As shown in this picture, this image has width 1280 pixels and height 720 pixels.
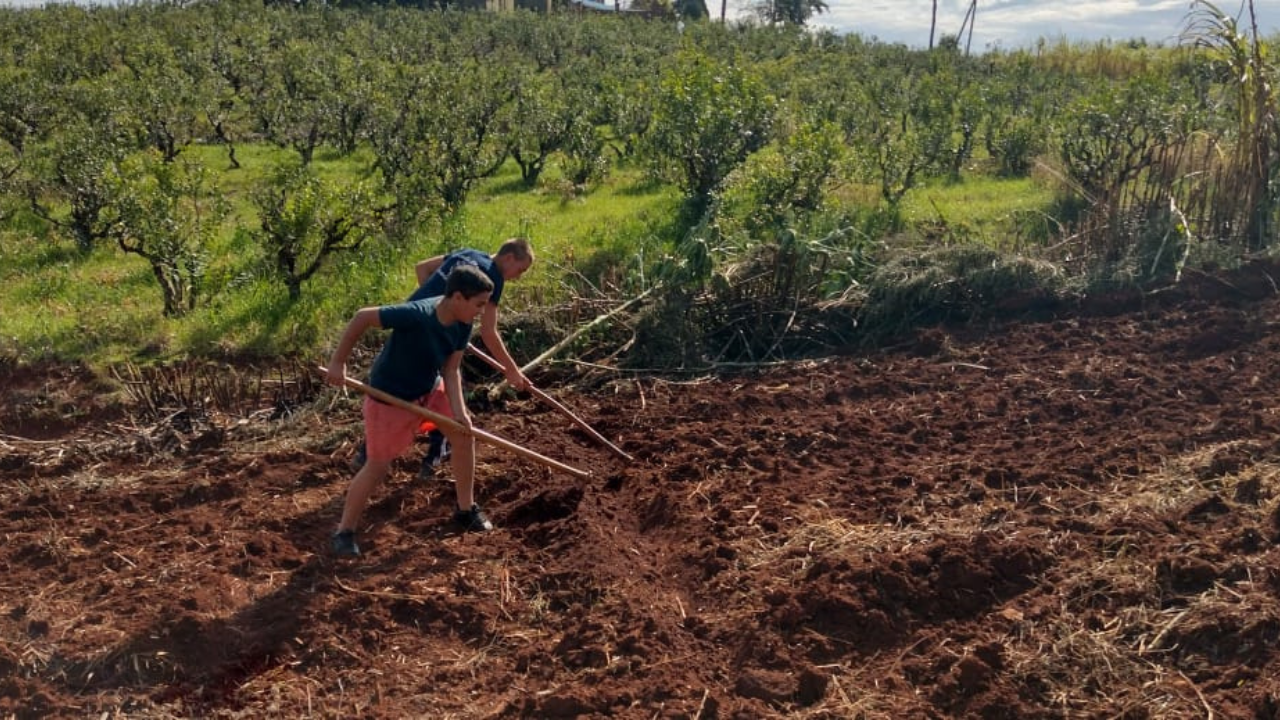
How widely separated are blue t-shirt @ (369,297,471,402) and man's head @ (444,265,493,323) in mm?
178

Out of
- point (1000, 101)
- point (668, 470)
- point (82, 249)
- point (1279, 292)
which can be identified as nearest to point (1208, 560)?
point (668, 470)

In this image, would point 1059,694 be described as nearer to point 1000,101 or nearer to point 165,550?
point 165,550

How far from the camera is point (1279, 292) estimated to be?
730 centimetres

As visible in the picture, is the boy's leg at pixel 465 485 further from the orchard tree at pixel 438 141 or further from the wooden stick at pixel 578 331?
the orchard tree at pixel 438 141

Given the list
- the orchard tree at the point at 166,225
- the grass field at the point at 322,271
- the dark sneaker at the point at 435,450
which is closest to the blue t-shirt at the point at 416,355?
the dark sneaker at the point at 435,450

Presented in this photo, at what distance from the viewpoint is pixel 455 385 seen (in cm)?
447

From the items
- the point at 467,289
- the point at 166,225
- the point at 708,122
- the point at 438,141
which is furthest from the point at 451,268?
the point at 438,141

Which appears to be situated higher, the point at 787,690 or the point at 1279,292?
the point at 1279,292

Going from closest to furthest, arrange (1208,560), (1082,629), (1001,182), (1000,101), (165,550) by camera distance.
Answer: (1082,629) → (1208,560) → (165,550) → (1001,182) → (1000,101)

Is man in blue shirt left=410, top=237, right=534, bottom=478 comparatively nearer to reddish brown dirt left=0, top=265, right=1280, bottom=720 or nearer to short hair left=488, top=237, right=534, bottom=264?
short hair left=488, top=237, right=534, bottom=264

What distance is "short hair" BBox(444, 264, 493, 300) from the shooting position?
13.4ft

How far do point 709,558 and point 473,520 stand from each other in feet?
3.84

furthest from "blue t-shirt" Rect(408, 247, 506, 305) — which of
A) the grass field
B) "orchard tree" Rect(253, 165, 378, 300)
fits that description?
"orchard tree" Rect(253, 165, 378, 300)

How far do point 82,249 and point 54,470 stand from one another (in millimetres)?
4770
